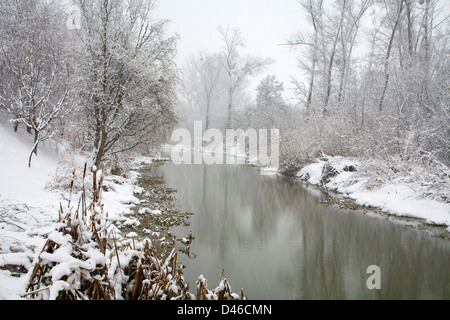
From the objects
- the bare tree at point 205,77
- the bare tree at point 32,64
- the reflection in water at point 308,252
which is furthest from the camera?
the bare tree at point 205,77

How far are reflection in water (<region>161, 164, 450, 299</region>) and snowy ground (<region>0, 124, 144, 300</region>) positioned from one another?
238cm

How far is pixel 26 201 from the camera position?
675 cm

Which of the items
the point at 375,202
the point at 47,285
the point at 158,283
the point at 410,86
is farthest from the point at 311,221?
the point at 410,86

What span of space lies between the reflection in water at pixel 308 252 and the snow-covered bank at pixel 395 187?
1311mm

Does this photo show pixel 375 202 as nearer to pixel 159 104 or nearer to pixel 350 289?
pixel 350 289

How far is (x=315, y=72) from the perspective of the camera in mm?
23875

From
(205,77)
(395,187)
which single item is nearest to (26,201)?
(395,187)

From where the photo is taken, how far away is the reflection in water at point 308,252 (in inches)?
202
